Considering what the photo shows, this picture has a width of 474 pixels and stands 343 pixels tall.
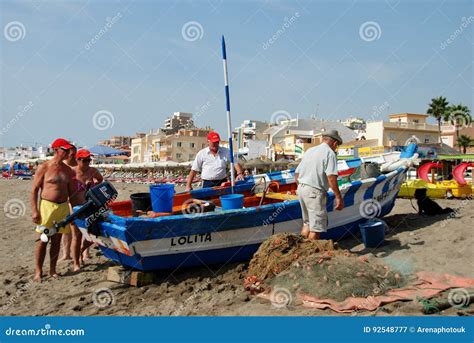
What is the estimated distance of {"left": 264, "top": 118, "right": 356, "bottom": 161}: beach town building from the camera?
47969mm

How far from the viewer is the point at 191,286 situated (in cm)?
526

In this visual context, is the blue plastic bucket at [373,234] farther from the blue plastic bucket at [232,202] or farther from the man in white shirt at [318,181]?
the blue plastic bucket at [232,202]

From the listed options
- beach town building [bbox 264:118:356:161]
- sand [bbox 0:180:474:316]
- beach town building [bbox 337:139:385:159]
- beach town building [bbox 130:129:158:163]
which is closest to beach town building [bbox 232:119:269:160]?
beach town building [bbox 264:118:356:161]

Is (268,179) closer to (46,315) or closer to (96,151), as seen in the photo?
(46,315)

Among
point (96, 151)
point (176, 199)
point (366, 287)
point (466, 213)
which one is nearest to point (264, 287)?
point (366, 287)

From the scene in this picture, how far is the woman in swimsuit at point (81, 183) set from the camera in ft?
20.7

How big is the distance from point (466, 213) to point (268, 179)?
13.5 feet

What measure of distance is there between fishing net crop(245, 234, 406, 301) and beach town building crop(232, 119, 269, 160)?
36.6m

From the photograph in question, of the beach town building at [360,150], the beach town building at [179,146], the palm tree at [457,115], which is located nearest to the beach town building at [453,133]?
the palm tree at [457,115]

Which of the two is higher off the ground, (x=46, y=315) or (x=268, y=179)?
(x=268, y=179)

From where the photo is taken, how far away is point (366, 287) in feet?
14.3

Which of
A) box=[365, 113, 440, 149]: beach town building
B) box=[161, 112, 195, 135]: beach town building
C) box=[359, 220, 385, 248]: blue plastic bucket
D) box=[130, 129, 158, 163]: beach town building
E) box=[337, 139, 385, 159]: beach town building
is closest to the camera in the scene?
box=[359, 220, 385, 248]: blue plastic bucket

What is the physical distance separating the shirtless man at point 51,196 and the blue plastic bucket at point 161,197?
3.97 ft

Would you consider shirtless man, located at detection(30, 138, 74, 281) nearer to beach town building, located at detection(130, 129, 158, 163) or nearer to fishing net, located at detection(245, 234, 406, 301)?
fishing net, located at detection(245, 234, 406, 301)
